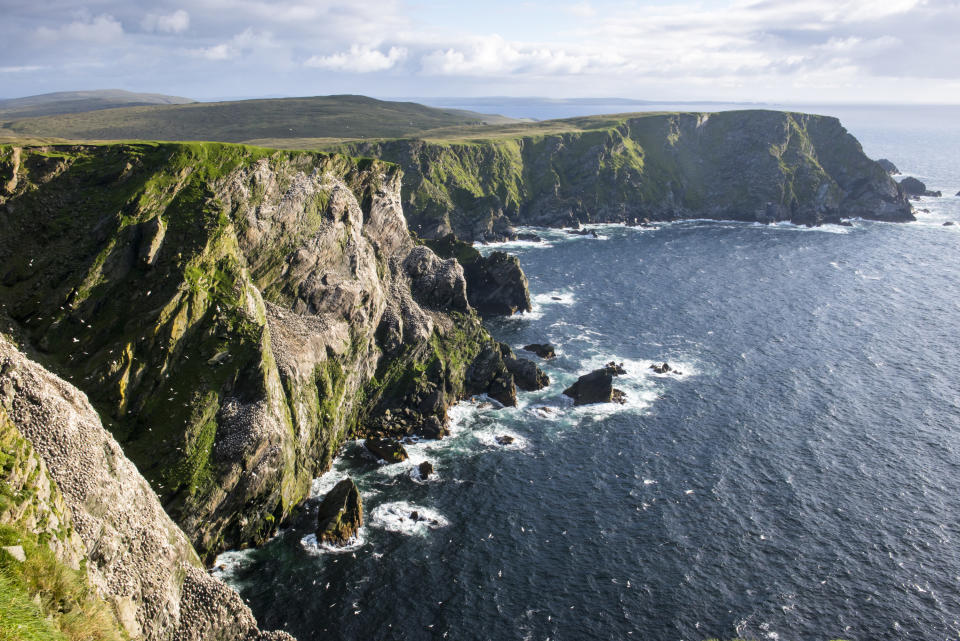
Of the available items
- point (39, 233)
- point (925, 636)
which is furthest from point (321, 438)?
point (925, 636)

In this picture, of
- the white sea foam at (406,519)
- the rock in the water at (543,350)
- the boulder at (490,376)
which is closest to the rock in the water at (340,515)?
the white sea foam at (406,519)

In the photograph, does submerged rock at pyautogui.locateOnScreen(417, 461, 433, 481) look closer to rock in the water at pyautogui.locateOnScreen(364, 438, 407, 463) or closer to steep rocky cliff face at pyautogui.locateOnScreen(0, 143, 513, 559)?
rock in the water at pyautogui.locateOnScreen(364, 438, 407, 463)

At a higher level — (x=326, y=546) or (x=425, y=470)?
(x=425, y=470)

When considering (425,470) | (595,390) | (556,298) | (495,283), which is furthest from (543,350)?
(425,470)

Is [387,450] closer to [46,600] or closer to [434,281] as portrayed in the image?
[434,281]

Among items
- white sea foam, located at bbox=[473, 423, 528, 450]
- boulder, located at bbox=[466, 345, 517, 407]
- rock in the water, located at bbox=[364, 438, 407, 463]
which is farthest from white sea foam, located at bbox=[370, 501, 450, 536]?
boulder, located at bbox=[466, 345, 517, 407]

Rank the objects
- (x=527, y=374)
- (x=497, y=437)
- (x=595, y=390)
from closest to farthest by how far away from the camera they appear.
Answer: (x=497, y=437)
(x=595, y=390)
(x=527, y=374)

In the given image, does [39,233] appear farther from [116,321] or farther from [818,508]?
[818,508]
